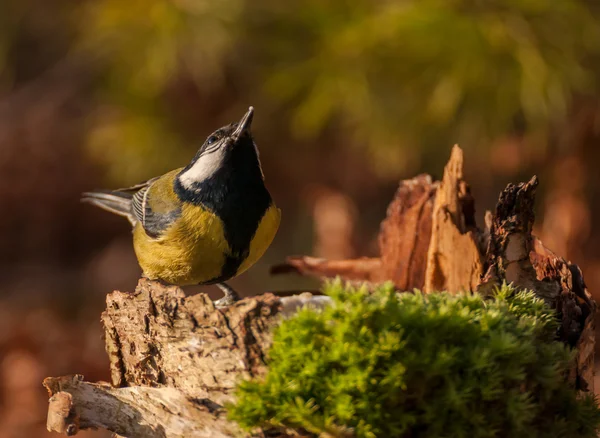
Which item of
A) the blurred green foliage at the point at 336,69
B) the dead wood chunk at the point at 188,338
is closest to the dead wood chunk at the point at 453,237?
the dead wood chunk at the point at 188,338

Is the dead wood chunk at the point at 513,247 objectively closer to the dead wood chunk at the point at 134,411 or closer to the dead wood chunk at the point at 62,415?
the dead wood chunk at the point at 134,411

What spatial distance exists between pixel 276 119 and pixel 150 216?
2.54m

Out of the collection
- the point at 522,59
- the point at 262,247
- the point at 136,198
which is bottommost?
the point at 262,247

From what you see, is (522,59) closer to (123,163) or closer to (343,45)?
(343,45)

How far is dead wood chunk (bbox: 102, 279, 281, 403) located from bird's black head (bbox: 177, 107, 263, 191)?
60 centimetres

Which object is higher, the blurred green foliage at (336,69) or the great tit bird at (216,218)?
the blurred green foliage at (336,69)

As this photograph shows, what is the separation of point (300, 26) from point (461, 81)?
1127mm

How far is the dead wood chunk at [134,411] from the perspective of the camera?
5.57ft

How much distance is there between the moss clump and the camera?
5.11 feet

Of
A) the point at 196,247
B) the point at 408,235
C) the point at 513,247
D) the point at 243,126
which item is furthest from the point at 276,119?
the point at 513,247

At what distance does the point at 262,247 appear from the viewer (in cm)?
242

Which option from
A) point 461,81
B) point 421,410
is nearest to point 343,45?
point 461,81


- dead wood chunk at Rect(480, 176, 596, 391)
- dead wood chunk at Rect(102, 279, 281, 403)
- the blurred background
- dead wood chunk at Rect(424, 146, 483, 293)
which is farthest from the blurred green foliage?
dead wood chunk at Rect(102, 279, 281, 403)

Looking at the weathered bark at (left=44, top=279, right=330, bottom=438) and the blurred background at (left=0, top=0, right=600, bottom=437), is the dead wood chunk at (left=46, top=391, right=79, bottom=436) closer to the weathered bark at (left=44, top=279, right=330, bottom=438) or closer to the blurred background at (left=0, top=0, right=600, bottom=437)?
the weathered bark at (left=44, top=279, right=330, bottom=438)
